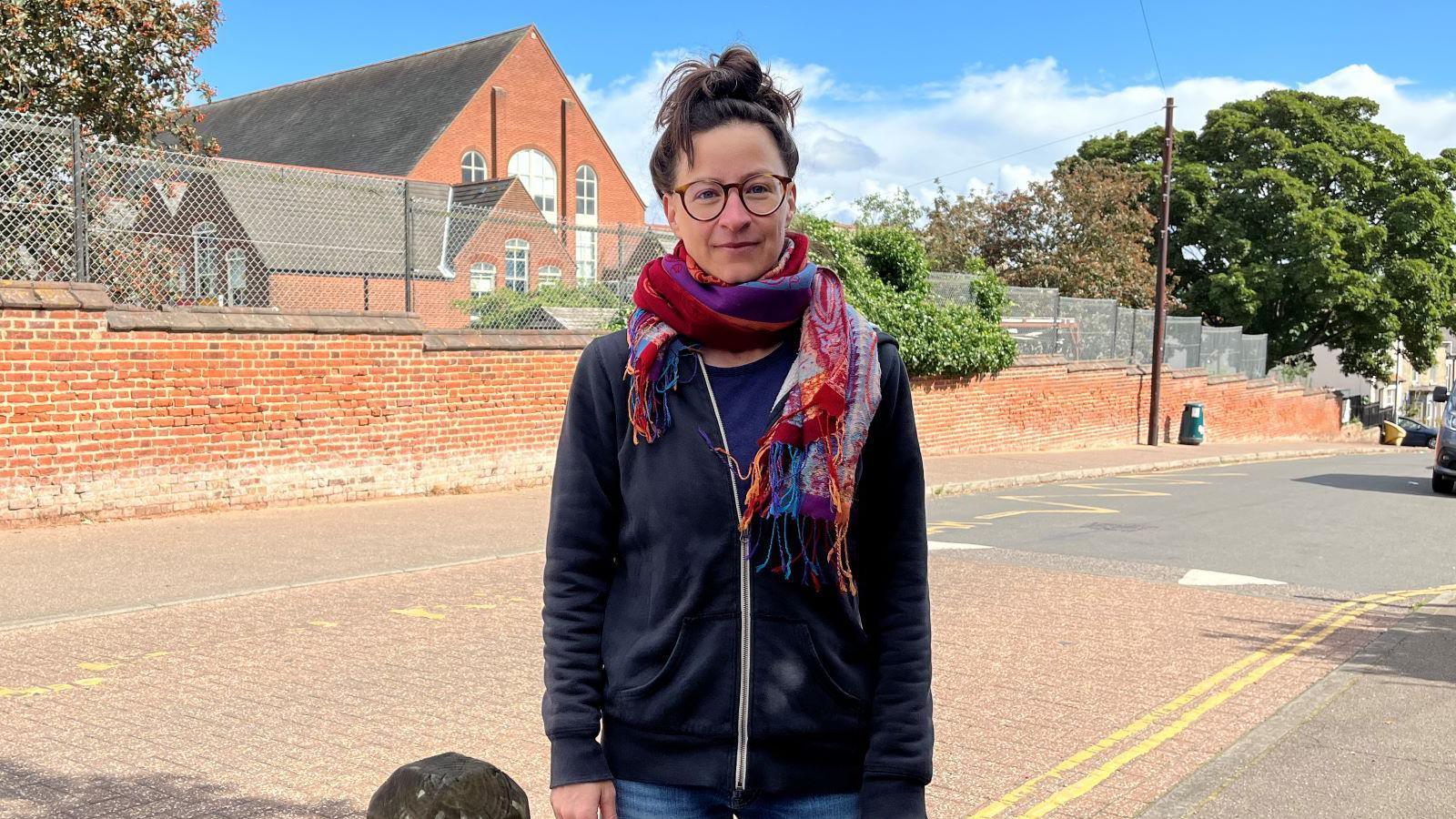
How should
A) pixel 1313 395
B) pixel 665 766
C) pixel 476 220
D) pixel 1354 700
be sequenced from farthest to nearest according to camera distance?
pixel 1313 395 → pixel 476 220 → pixel 1354 700 → pixel 665 766

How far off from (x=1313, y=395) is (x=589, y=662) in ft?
142

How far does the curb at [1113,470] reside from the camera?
16.9m

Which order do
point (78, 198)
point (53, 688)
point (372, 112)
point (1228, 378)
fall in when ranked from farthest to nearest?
point (372, 112) → point (1228, 378) → point (78, 198) → point (53, 688)

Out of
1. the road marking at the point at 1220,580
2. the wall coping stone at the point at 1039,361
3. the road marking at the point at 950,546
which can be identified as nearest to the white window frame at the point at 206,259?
the road marking at the point at 950,546

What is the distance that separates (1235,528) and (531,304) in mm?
8210

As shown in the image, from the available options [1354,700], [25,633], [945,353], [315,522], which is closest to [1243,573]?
[1354,700]

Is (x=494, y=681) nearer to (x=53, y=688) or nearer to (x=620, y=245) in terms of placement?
(x=53, y=688)

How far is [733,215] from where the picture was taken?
6.84ft

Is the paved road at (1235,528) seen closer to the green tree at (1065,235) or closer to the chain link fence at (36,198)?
the chain link fence at (36,198)

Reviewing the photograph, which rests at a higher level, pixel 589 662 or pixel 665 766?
pixel 589 662

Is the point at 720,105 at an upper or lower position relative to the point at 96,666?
upper

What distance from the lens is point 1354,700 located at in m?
6.22

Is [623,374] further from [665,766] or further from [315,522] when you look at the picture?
[315,522]

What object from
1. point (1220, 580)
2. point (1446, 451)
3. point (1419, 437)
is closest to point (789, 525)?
point (1220, 580)
